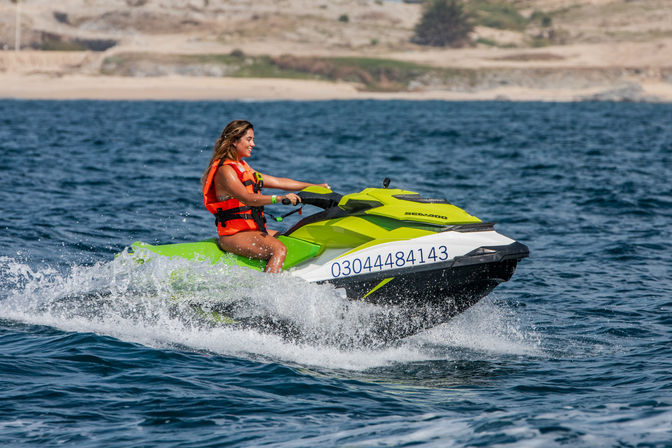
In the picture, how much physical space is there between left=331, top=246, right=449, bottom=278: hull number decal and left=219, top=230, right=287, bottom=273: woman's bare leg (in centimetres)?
48

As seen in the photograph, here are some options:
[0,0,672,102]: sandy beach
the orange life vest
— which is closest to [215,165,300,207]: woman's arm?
the orange life vest

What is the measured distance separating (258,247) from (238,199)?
44cm

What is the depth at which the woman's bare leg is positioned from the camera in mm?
6801

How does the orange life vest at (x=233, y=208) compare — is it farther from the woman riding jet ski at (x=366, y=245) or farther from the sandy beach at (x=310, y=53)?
the sandy beach at (x=310, y=53)

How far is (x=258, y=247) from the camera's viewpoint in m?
6.86

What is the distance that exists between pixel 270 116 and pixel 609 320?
129ft

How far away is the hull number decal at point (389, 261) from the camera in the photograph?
655cm

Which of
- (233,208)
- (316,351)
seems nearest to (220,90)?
(233,208)

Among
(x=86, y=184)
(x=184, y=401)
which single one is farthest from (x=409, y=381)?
(x=86, y=184)

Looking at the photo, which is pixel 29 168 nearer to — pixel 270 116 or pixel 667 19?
pixel 270 116

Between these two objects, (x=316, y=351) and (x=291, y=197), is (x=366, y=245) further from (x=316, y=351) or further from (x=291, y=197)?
(x=316, y=351)

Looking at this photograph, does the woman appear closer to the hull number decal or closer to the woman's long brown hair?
the woman's long brown hair

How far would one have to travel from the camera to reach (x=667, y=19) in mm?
121750

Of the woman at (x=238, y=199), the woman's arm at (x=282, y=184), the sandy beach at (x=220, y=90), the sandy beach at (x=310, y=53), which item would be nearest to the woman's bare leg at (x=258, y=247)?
the woman at (x=238, y=199)
